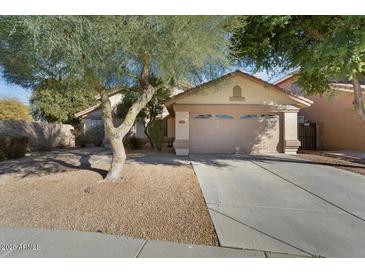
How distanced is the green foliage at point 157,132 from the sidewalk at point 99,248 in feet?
41.2

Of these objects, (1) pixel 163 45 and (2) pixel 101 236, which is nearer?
(2) pixel 101 236

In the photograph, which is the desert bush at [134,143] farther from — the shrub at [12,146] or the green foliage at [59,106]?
the green foliage at [59,106]

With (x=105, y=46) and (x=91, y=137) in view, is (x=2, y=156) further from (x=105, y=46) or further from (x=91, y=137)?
(x=105, y=46)

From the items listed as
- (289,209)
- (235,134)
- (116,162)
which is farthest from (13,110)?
(289,209)

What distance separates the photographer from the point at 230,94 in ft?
46.8

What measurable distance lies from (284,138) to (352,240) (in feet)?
36.1

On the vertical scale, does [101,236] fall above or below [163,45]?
below

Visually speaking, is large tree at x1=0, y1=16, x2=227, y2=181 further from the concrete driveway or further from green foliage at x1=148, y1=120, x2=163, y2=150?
green foliage at x1=148, y1=120, x2=163, y2=150

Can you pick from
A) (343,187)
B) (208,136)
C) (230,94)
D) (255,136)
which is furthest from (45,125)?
(343,187)
